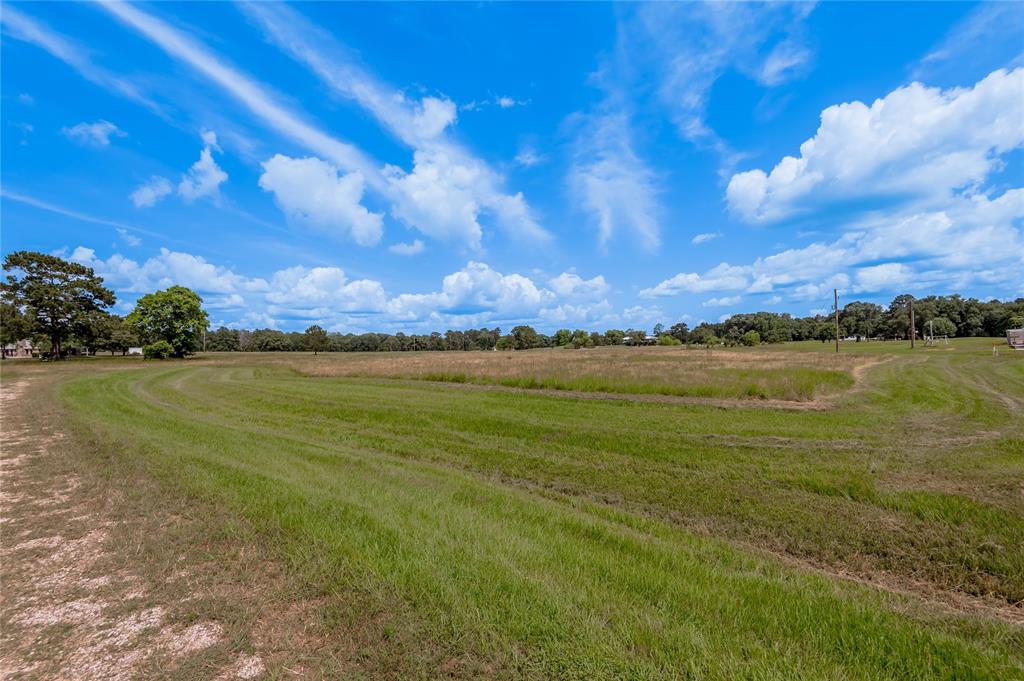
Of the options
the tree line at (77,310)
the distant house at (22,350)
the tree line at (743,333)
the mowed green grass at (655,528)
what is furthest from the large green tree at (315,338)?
the mowed green grass at (655,528)

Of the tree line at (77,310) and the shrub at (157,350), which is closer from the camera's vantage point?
the tree line at (77,310)

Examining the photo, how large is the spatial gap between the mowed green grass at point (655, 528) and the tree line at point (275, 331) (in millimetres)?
58184

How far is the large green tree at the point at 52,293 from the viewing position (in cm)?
4856

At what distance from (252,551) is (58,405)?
1809cm

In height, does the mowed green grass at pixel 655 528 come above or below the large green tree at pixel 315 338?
below

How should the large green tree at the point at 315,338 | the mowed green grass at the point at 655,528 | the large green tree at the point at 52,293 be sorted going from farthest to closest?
the large green tree at the point at 315,338, the large green tree at the point at 52,293, the mowed green grass at the point at 655,528

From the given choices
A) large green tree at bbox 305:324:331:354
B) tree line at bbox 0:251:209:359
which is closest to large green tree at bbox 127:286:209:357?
tree line at bbox 0:251:209:359

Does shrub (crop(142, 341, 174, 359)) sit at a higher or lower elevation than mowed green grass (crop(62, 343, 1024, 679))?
higher

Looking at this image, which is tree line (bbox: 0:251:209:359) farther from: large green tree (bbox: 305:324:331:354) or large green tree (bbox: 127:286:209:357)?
large green tree (bbox: 305:324:331:354)

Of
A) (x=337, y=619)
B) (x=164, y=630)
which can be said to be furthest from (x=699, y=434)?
(x=164, y=630)

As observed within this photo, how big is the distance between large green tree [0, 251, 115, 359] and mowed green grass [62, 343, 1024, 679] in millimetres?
57113

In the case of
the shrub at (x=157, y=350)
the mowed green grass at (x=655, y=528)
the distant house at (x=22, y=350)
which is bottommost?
the mowed green grass at (x=655, y=528)

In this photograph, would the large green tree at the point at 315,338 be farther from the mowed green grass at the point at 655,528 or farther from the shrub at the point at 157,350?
the mowed green grass at the point at 655,528

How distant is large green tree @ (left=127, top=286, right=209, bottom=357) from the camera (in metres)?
61.3
